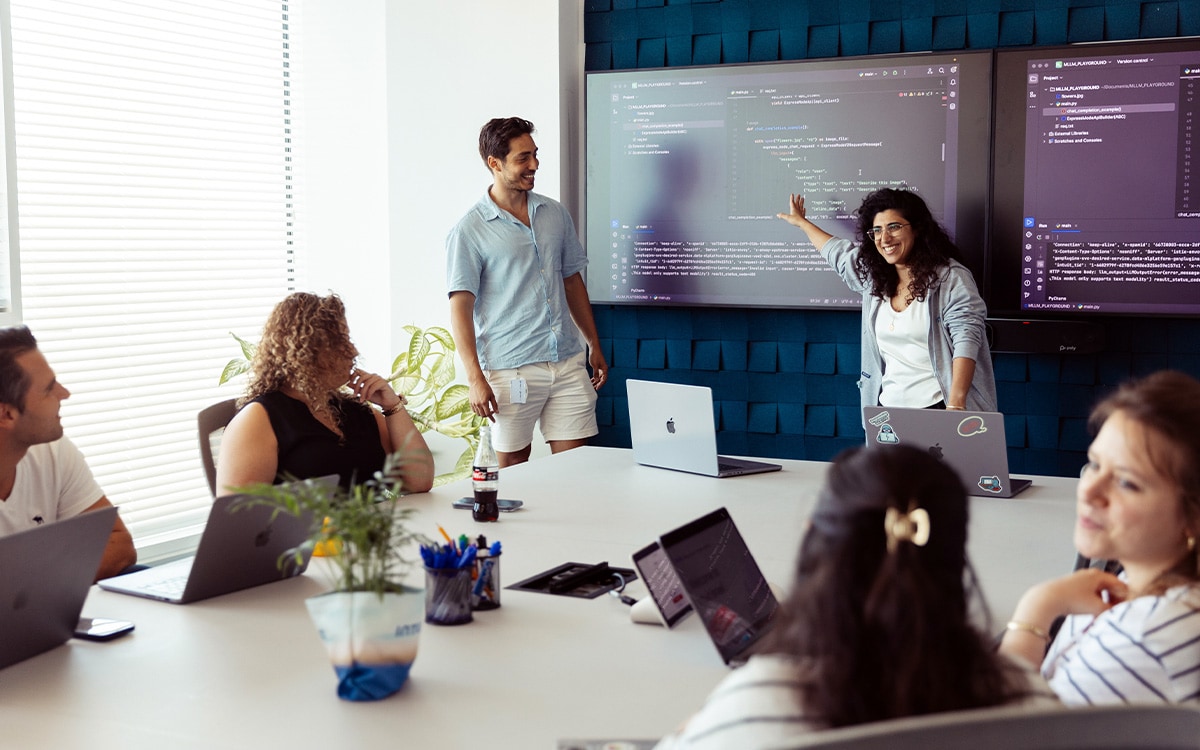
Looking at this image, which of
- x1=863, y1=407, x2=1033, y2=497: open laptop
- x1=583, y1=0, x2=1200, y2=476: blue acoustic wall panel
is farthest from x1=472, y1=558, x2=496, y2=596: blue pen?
x1=583, y1=0, x2=1200, y2=476: blue acoustic wall panel

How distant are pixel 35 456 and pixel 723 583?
4.67 feet

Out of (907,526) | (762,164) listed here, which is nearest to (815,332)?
(762,164)

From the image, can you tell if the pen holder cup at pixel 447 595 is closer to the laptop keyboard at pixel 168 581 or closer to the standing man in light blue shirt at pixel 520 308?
the laptop keyboard at pixel 168 581

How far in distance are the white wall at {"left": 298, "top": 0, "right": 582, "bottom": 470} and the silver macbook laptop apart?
2811mm

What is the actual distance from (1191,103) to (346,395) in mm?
2994

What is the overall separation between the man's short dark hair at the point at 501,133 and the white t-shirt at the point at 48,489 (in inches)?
87.3

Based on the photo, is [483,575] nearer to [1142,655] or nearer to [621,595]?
[621,595]

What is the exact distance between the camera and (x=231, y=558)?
1.99m

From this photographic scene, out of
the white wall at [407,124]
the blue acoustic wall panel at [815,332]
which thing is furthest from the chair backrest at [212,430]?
the blue acoustic wall panel at [815,332]

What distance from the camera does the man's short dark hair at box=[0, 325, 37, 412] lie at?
218 centimetres

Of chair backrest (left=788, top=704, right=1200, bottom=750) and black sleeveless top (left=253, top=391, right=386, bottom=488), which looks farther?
black sleeveless top (left=253, top=391, right=386, bottom=488)

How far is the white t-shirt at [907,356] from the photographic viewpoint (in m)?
3.71

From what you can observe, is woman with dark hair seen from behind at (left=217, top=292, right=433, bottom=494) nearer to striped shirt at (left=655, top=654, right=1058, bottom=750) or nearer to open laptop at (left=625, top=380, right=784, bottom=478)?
open laptop at (left=625, top=380, right=784, bottom=478)

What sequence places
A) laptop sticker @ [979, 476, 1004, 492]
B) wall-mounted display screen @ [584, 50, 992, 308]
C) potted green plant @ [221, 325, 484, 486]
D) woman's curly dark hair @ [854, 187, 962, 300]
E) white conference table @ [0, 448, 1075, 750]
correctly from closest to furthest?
1. white conference table @ [0, 448, 1075, 750]
2. laptop sticker @ [979, 476, 1004, 492]
3. woman's curly dark hair @ [854, 187, 962, 300]
4. wall-mounted display screen @ [584, 50, 992, 308]
5. potted green plant @ [221, 325, 484, 486]
